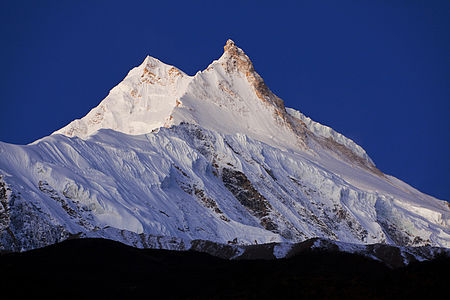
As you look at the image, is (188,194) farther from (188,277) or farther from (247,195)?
(188,277)

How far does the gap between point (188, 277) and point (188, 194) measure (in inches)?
2986

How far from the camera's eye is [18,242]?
108 metres

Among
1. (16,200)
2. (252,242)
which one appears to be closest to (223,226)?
(252,242)

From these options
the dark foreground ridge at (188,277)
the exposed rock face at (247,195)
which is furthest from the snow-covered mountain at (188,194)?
the dark foreground ridge at (188,277)

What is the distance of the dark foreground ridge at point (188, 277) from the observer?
65438 millimetres

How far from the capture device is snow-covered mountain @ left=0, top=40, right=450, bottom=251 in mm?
118312

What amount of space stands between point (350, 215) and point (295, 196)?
12135 mm

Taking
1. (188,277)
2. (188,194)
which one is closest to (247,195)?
(188,194)

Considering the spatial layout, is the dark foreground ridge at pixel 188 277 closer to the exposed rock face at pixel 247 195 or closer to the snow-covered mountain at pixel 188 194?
the snow-covered mountain at pixel 188 194

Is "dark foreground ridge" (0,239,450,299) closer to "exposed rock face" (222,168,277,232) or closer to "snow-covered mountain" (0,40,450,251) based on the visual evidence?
"snow-covered mountain" (0,40,450,251)

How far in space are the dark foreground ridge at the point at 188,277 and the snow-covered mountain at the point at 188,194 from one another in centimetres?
2720

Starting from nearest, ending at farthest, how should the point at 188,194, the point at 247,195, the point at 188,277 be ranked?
the point at 188,277 → the point at 188,194 → the point at 247,195

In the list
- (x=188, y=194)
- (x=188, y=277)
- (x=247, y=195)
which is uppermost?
→ (x=247, y=195)

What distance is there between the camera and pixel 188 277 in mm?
76062
